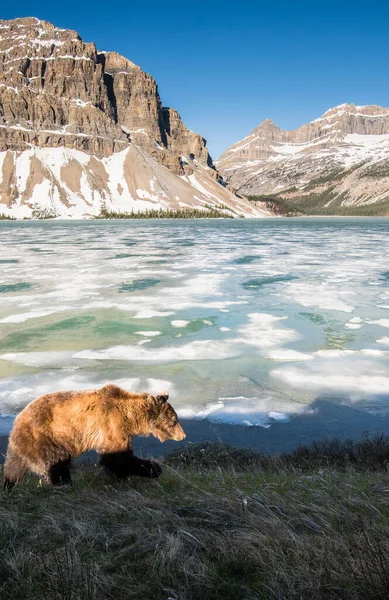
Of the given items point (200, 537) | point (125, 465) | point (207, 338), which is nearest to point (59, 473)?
point (125, 465)

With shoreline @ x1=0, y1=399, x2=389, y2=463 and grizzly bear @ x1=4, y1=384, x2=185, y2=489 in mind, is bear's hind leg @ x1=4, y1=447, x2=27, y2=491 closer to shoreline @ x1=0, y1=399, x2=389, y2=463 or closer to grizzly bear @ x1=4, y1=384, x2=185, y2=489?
grizzly bear @ x1=4, y1=384, x2=185, y2=489

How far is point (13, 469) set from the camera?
4270mm

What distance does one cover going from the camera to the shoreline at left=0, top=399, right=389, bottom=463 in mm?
6898

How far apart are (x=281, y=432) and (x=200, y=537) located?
4.38 m

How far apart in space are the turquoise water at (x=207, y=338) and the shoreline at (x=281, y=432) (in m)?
0.26

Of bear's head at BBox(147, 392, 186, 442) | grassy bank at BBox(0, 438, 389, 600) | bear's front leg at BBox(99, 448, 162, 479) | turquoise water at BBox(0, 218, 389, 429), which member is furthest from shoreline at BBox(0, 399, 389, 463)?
bear's front leg at BBox(99, 448, 162, 479)

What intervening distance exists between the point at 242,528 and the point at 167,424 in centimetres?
163

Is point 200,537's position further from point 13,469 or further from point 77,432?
point 13,469

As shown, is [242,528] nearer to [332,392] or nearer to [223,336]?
[332,392]

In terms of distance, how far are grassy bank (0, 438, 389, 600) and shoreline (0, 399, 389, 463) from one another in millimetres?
1801

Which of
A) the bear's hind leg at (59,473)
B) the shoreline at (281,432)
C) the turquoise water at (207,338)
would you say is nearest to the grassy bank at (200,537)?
the bear's hind leg at (59,473)

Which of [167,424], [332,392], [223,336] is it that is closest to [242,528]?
[167,424]

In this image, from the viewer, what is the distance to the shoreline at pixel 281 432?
6898 mm

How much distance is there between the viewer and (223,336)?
12.5 meters
